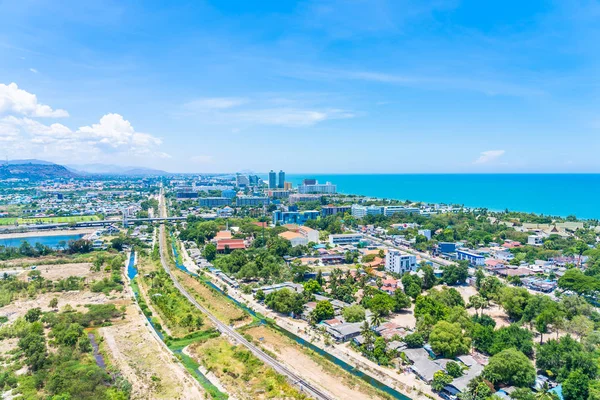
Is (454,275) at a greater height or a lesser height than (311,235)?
lesser

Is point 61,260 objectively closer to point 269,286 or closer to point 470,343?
point 269,286

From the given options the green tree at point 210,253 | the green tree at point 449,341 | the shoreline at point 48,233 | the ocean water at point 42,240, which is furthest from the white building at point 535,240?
the shoreline at point 48,233

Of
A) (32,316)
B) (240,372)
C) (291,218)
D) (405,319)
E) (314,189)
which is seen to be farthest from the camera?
(314,189)

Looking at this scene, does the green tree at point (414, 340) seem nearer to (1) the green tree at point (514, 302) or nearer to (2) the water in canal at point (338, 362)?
(2) the water in canal at point (338, 362)

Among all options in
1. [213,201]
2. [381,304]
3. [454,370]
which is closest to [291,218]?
[213,201]

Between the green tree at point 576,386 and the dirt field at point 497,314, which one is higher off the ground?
the green tree at point 576,386

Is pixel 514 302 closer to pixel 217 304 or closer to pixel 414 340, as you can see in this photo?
pixel 414 340
